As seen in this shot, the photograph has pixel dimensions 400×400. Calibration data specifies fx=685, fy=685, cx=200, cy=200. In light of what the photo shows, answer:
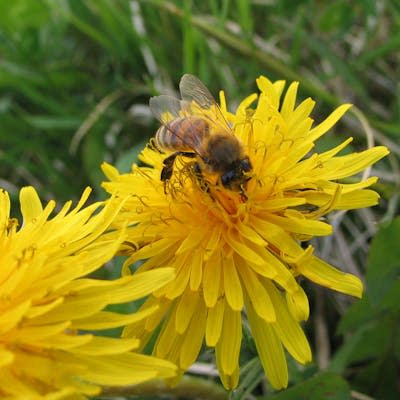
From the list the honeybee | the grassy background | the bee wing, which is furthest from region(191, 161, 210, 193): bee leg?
the grassy background

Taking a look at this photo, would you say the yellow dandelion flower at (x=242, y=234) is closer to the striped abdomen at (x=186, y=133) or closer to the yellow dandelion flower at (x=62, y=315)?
the striped abdomen at (x=186, y=133)

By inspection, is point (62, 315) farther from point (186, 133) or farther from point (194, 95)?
point (194, 95)

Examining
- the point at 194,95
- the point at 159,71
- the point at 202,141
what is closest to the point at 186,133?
the point at 202,141

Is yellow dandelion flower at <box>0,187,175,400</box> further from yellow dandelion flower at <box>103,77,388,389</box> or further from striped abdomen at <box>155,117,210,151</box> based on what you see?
striped abdomen at <box>155,117,210,151</box>

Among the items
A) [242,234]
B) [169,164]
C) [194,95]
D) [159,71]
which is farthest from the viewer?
[159,71]

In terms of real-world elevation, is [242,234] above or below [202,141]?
below

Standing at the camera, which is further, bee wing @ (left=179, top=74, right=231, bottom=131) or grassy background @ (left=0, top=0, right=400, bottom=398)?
grassy background @ (left=0, top=0, right=400, bottom=398)
